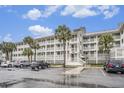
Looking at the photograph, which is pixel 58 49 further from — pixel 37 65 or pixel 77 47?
pixel 37 65

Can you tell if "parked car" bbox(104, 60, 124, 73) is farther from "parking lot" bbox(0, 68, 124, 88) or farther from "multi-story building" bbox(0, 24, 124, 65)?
"multi-story building" bbox(0, 24, 124, 65)

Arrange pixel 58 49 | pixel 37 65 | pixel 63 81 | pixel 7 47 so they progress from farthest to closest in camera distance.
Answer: pixel 7 47, pixel 58 49, pixel 37 65, pixel 63 81

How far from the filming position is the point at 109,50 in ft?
189

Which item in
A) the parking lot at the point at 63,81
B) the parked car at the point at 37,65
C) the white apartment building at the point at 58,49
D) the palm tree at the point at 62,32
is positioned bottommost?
the parking lot at the point at 63,81

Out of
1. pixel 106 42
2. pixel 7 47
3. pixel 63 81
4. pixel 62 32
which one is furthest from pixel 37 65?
pixel 7 47

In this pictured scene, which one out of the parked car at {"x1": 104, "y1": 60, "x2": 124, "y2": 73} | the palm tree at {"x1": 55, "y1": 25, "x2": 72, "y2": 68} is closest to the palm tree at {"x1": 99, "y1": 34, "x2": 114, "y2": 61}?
the palm tree at {"x1": 55, "y1": 25, "x2": 72, "y2": 68}

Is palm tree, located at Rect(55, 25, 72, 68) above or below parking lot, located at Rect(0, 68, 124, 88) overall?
above

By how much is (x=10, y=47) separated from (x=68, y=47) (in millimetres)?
20147

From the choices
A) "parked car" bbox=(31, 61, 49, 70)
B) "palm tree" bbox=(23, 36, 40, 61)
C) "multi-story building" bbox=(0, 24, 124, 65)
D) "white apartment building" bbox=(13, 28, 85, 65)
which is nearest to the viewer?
"parked car" bbox=(31, 61, 49, 70)

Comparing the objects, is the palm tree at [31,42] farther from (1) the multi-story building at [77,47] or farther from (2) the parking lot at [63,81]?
(2) the parking lot at [63,81]

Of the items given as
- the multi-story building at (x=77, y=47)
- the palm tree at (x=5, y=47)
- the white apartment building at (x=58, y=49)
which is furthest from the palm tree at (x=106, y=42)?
the palm tree at (x=5, y=47)
